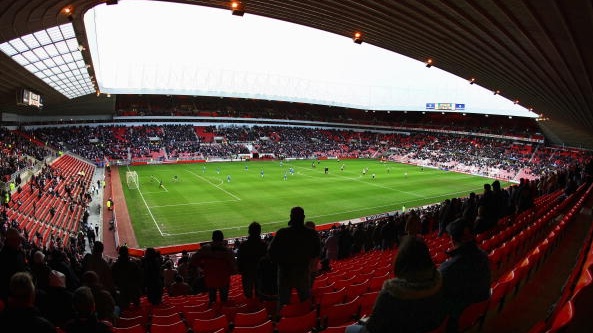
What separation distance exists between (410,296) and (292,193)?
34225 millimetres

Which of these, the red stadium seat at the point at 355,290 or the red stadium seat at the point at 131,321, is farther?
the red stadium seat at the point at 355,290

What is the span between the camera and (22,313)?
117 inches

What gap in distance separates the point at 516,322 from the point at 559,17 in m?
5.66

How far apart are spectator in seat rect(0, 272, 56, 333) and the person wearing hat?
3.61m

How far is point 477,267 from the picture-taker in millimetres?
3861

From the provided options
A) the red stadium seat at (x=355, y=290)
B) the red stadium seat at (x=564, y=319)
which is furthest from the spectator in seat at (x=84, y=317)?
the red stadium seat at (x=355, y=290)

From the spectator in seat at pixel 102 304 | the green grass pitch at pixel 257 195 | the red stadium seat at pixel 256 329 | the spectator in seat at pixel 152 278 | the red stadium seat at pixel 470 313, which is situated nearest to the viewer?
the red stadium seat at pixel 470 313

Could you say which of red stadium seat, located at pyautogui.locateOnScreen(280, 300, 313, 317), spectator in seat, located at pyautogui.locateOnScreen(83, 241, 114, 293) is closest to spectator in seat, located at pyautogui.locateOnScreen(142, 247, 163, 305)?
spectator in seat, located at pyautogui.locateOnScreen(83, 241, 114, 293)

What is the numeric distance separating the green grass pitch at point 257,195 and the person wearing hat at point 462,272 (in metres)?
20.8

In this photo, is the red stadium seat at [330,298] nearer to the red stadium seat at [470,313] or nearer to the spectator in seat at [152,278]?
the red stadium seat at [470,313]

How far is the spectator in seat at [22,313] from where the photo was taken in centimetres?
294

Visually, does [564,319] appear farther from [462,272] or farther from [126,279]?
[126,279]

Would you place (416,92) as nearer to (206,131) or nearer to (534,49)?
(206,131)

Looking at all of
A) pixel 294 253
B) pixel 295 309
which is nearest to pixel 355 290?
pixel 295 309
